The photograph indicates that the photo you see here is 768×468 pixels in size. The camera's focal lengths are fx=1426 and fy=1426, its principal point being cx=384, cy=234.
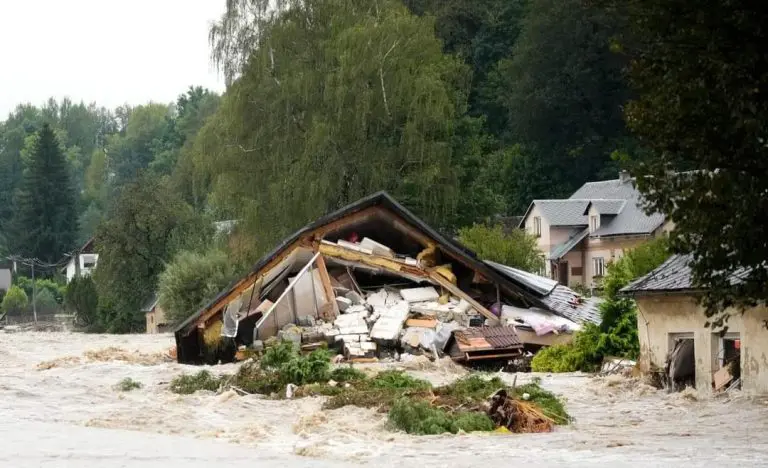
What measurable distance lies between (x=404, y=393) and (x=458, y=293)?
41.5 feet

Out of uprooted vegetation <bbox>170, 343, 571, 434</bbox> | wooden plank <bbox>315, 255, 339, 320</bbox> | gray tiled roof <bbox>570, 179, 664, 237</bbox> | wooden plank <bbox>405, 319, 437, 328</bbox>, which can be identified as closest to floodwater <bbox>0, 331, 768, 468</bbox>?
uprooted vegetation <bbox>170, 343, 571, 434</bbox>

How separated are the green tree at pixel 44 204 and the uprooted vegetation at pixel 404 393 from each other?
4239 inches

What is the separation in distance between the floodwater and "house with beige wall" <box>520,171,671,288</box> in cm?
4503

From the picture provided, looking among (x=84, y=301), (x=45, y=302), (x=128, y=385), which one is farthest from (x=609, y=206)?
(x=45, y=302)

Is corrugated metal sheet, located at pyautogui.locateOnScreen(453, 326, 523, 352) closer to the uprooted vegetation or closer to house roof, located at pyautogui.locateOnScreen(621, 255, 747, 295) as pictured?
the uprooted vegetation

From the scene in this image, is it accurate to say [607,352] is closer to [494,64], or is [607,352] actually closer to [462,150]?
[462,150]

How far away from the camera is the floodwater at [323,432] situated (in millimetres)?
18812

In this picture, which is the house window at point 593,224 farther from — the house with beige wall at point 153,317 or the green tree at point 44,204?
the green tree at point 44,204

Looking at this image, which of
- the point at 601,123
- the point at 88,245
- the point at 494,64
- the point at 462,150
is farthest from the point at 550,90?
the point at 88,245

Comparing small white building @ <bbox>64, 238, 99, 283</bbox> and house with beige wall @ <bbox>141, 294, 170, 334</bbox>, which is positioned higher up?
small white building @ <bbox>64, 238, 99, 283</bbox>

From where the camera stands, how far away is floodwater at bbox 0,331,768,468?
18812 mm

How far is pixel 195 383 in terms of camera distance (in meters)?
29.5

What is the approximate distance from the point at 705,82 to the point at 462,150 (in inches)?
1771

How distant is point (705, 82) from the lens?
18.6 meters
